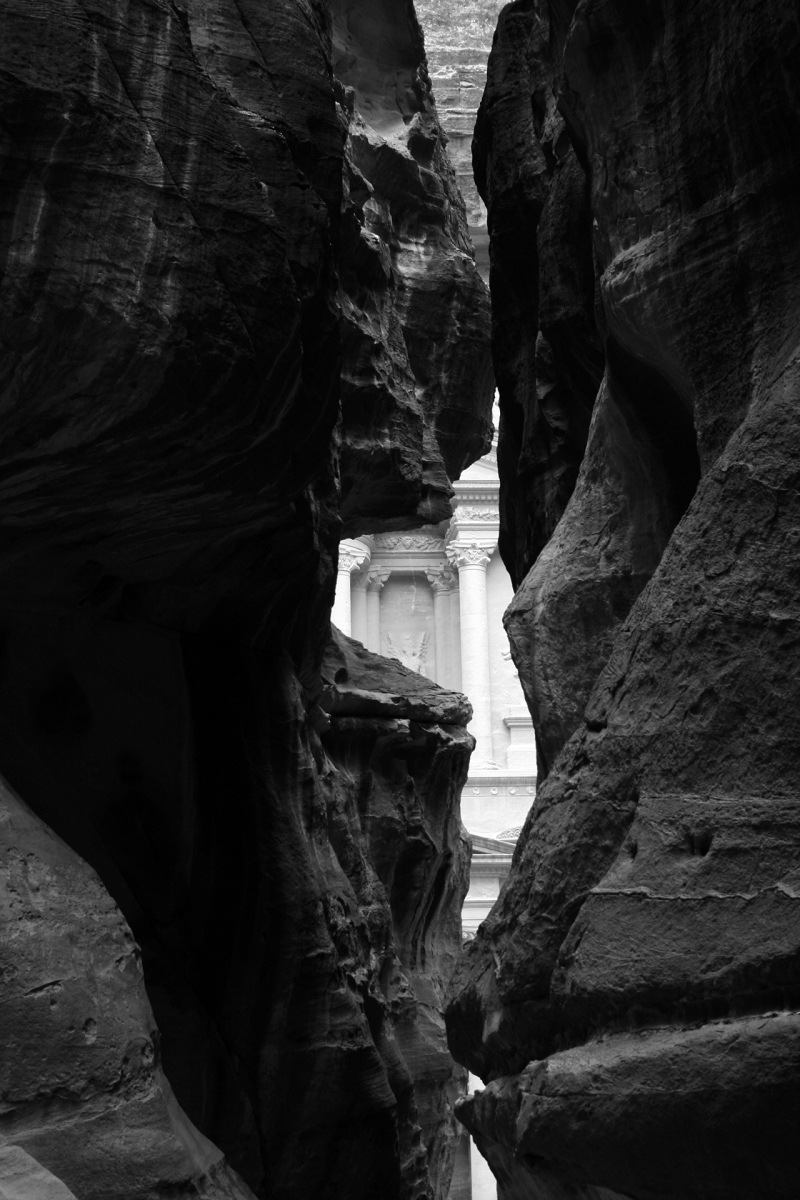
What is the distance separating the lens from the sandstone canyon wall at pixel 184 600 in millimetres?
4812

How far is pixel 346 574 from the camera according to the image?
82.3 ft

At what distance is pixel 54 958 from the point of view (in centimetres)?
465

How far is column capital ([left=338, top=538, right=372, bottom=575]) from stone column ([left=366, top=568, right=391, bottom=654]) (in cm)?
58

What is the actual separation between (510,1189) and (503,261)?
5708 millimetres

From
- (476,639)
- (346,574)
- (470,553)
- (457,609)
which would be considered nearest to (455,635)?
(457,609)

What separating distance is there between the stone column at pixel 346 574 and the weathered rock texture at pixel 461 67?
5.47m

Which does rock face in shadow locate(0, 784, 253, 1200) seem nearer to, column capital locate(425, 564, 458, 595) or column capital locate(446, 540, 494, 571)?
column capital locate(446, 540, 494, 571)

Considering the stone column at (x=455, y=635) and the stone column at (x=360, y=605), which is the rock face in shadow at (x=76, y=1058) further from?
the stone column at (x=455, y=635)

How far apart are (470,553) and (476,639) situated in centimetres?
173

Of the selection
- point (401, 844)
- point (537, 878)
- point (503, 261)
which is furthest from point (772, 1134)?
point (401, 844)

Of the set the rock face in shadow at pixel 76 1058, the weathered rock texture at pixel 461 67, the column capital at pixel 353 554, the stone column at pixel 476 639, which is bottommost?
the rock face in shadow at pixel 76 1058

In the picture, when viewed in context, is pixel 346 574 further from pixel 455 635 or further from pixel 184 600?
pixel 184 600

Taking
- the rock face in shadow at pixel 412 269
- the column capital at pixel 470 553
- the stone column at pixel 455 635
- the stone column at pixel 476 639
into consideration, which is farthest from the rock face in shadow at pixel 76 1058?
the column capital at pixel 470 553

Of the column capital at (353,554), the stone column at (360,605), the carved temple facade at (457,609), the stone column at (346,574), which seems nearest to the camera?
the stone column at (346,574)
